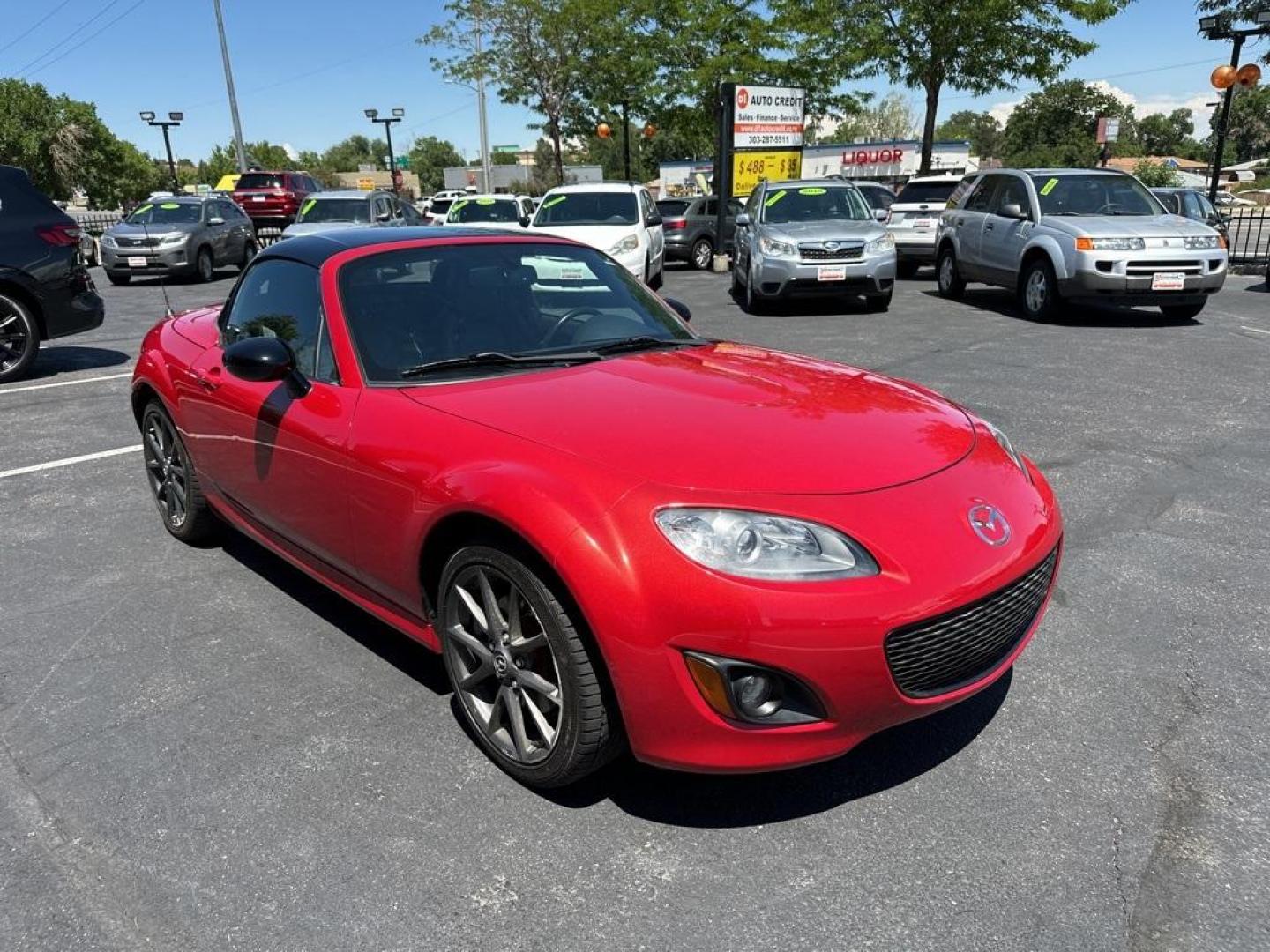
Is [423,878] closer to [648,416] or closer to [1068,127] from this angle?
[648,416]

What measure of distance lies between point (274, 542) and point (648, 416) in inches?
70.0

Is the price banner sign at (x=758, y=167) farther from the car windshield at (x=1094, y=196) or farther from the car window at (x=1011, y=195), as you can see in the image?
the car windshield at (x=1094, y=196)

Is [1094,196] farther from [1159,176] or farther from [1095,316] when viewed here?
[1159,176]

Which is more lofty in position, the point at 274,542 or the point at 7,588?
the point at 274,542

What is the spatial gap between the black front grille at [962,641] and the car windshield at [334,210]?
16538 millimetres

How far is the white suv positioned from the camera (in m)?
12.7

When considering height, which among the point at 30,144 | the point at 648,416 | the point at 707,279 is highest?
the point at 30,144

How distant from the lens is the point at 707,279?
58.6 ft

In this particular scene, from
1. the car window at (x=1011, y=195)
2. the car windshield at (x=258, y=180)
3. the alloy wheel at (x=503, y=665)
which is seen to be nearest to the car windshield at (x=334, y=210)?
the car window at (x=1011, y=195)

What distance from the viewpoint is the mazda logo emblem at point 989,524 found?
2342 millimetres

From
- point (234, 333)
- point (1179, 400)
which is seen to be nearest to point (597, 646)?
point (234, 333)

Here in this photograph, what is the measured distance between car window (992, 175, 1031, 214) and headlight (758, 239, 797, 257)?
108 inches

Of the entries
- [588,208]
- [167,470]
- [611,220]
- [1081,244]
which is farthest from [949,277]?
[167,470]

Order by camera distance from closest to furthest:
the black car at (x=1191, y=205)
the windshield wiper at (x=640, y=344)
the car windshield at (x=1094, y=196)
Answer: the windshield wiper at (x=640, y=344)
the car windshield at (x=1094, y=196)
the black car at (x=1191, y=205)
